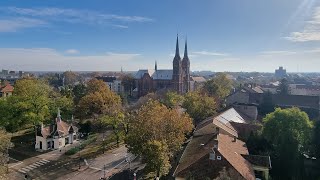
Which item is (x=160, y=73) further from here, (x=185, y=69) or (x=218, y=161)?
(x=218, y=161)

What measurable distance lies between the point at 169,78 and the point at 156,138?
70.7 meters

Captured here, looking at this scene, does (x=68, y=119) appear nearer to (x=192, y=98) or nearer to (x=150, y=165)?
(x=192, y=98)

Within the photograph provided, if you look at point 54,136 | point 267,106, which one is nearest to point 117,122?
point 54,136

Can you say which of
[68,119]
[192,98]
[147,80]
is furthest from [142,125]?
[147,80]

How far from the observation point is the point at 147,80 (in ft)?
338

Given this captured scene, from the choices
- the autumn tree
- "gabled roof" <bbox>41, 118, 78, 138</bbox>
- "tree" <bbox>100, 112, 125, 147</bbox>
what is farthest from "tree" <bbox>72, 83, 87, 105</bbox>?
"tree" <bbox>100, 112, 125, 147</bbox>

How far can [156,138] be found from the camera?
3156cm

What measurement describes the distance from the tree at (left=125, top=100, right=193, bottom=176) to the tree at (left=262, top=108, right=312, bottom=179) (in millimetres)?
11953

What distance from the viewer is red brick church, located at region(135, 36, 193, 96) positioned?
92500 millimetres

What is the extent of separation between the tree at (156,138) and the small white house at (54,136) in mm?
18734

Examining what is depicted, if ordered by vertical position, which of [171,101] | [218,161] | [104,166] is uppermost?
[171,101]

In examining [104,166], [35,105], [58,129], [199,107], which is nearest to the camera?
[104,166]

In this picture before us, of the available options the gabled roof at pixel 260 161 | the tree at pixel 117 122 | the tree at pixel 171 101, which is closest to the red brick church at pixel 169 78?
the tree at pixel 171 101

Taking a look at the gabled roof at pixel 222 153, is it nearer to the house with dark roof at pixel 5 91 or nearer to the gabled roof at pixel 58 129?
the gabled roof at pixel 58 129
